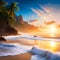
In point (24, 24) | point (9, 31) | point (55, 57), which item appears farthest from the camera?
point (24, 24)

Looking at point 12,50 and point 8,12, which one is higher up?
point 8,12

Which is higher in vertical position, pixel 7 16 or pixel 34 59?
pixel 7 16

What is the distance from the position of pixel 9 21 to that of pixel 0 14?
7.89ft

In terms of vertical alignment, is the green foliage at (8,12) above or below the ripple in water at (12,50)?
above

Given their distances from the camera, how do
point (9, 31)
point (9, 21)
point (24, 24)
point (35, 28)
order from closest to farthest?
point (9, 21) < point (9, 31) < point (24, 24) < point (35, 28)

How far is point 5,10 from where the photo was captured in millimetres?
29359

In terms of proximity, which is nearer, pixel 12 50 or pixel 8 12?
pixel 12 50

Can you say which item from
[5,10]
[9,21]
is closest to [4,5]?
[5,10]

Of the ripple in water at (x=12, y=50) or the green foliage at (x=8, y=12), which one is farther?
the green foliage at (x=8, y=12)

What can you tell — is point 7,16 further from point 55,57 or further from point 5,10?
point 55,57

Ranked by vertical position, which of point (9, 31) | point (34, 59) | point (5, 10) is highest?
point (5, 10)

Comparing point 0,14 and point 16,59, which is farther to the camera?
point 0,14

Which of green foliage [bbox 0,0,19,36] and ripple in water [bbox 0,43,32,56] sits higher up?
green foliage [bbox 0,0,19,36]

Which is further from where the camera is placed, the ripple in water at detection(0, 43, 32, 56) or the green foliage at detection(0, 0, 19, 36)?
the green foliage at detection(0, 0, 19, 36)
